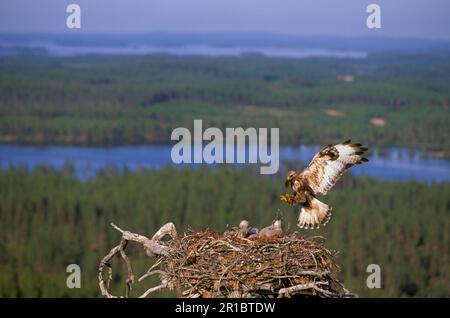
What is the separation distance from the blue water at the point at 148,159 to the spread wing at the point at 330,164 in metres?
63.9

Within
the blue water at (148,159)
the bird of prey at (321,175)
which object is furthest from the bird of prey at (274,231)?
the blue water at (148,159)

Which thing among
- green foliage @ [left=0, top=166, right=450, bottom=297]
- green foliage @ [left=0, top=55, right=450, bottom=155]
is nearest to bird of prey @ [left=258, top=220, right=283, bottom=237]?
green foliage @ [left=0, top=166, right=450, bottom=297]

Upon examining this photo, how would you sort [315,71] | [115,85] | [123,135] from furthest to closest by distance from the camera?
[315,71] < [115,85] < [123,135]

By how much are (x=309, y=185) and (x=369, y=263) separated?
41.0 metres

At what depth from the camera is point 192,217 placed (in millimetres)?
58906

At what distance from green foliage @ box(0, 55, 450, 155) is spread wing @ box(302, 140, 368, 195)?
8171 cm

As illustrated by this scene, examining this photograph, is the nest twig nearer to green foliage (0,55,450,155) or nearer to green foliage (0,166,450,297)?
green foliage (0,166,450,297)

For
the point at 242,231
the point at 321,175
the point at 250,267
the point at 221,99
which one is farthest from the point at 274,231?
the point at 221,99

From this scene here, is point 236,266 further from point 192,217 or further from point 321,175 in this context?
point 192,217

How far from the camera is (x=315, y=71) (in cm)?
16412

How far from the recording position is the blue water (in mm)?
80438

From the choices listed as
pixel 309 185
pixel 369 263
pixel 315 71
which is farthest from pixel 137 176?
pixel 315 71

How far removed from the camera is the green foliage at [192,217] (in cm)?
5006
